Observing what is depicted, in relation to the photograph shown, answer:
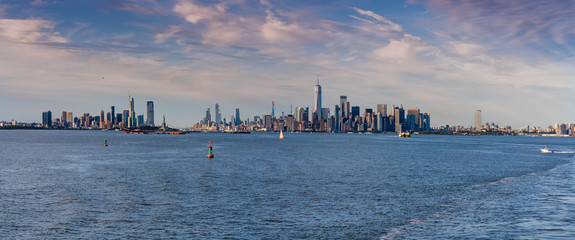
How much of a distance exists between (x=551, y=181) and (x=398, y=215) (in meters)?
39.4

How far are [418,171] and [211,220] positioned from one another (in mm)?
53128

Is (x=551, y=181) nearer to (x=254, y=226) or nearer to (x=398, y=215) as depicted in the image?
(x=398, y=215)

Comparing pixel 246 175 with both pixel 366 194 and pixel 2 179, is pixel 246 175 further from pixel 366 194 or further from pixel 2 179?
pixel 2 179

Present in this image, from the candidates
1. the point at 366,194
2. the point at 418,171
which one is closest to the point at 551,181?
the point at 418,171

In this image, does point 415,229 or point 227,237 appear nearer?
point 227,237

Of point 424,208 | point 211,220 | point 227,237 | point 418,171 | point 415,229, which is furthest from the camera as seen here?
point 418,171

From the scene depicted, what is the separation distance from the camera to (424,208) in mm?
43250

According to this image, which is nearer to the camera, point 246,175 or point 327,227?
point 327,227

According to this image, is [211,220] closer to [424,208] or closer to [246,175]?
[424,208]

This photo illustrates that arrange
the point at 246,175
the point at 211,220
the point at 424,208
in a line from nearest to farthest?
the point at 211,220 < the point at 424,208 < the point at 246,175

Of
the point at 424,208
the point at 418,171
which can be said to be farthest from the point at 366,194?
the point at 418,171

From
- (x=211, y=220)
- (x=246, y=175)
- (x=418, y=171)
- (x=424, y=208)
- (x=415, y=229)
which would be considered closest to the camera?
(x=415, y=229)

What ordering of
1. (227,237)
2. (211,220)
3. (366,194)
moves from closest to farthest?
1. (227,237)
2. (211,220)
3. (366,194)

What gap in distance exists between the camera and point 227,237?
105ft
